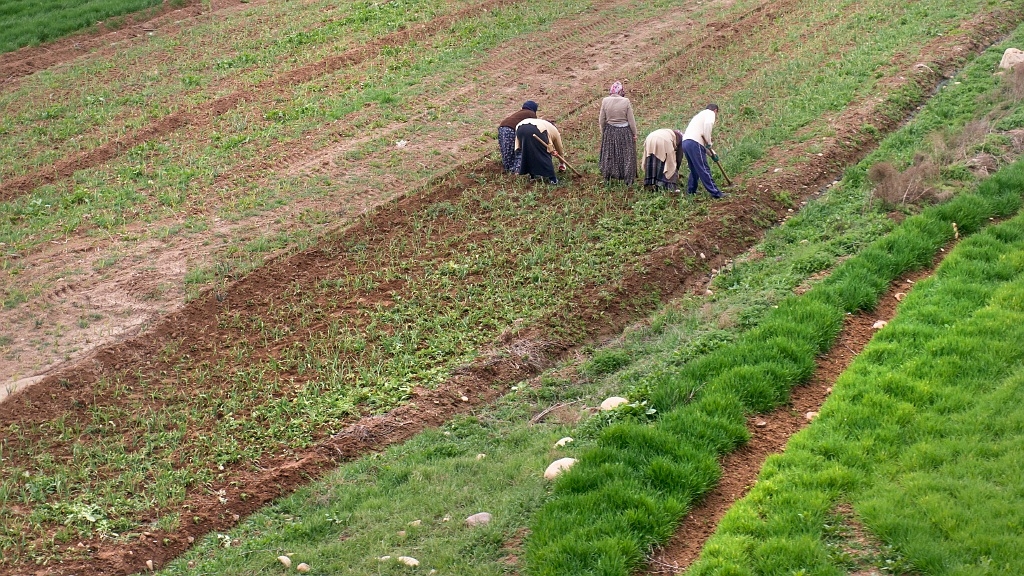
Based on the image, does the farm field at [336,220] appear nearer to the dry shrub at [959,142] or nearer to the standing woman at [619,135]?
the standing woman at [619,135]

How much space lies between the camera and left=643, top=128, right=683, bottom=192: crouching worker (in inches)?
511

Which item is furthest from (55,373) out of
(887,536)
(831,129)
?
(831,129)

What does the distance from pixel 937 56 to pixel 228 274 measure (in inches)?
500

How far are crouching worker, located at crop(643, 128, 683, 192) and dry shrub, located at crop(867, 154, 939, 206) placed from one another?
2502mm

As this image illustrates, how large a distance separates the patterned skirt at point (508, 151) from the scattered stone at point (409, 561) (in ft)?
27.5

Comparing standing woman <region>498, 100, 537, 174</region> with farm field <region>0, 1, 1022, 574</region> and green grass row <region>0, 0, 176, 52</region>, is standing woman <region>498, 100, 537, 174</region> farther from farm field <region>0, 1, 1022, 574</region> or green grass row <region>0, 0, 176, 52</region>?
green grass row <region>0, 0, 176, 52</region>

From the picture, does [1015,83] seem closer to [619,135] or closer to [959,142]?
[959,142]

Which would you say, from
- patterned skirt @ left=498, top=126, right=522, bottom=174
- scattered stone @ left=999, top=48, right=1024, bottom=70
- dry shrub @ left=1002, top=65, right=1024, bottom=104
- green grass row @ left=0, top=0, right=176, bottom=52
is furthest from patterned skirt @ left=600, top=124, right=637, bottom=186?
green grass row @ left=0, top=0, right=176, bottom=52

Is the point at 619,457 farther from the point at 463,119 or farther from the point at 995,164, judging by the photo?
the point at 463,119

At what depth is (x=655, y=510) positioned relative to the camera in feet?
21.2

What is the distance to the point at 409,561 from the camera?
A: 6.49m

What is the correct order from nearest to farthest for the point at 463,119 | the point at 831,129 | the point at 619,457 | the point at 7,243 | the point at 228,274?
the point at 619,457 → the point at 228,274 → the point at 7,243 → the point at 831,129 → the point at 463,119

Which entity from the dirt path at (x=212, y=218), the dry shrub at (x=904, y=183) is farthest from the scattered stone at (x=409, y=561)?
the dry shrub at (x=904, y=183)

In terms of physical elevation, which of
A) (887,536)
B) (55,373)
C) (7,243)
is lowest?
(887,536)
